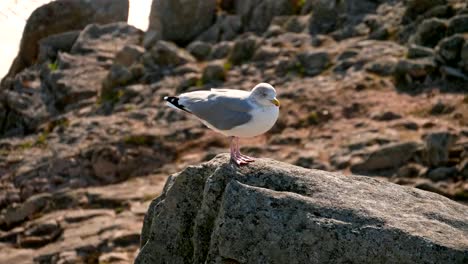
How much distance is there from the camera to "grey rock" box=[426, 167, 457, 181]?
18516 millimetres

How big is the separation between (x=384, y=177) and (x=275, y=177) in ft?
32.4

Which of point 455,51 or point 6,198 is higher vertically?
point 455,51

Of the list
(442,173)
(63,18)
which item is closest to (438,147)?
(442,173)

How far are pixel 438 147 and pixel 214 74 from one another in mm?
10210

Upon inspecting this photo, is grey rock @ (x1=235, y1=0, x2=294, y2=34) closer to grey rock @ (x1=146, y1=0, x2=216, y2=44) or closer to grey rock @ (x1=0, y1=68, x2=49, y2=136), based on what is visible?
grey rock @ (x1=146, y1=0, x2=216, y2=44)

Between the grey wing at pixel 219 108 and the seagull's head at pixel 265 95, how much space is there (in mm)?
147

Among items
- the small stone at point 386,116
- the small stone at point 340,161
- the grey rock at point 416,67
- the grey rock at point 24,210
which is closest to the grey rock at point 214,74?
the grey rock at point 416,67

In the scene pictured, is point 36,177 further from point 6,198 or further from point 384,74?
point 384,74

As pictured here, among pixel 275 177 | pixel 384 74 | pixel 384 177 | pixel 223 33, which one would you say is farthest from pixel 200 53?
pixel 275 177

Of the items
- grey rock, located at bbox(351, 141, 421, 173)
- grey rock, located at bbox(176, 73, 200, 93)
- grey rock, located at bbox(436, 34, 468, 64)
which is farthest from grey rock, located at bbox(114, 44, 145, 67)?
grey rock, located at bbox(351, 141, 421, 173)

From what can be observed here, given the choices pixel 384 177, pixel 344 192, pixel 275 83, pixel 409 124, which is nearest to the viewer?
pixel 344 192

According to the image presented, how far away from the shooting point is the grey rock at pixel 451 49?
75.9 feet

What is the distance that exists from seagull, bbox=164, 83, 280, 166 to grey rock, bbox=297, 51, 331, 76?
14892mm

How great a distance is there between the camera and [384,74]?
24172mm
